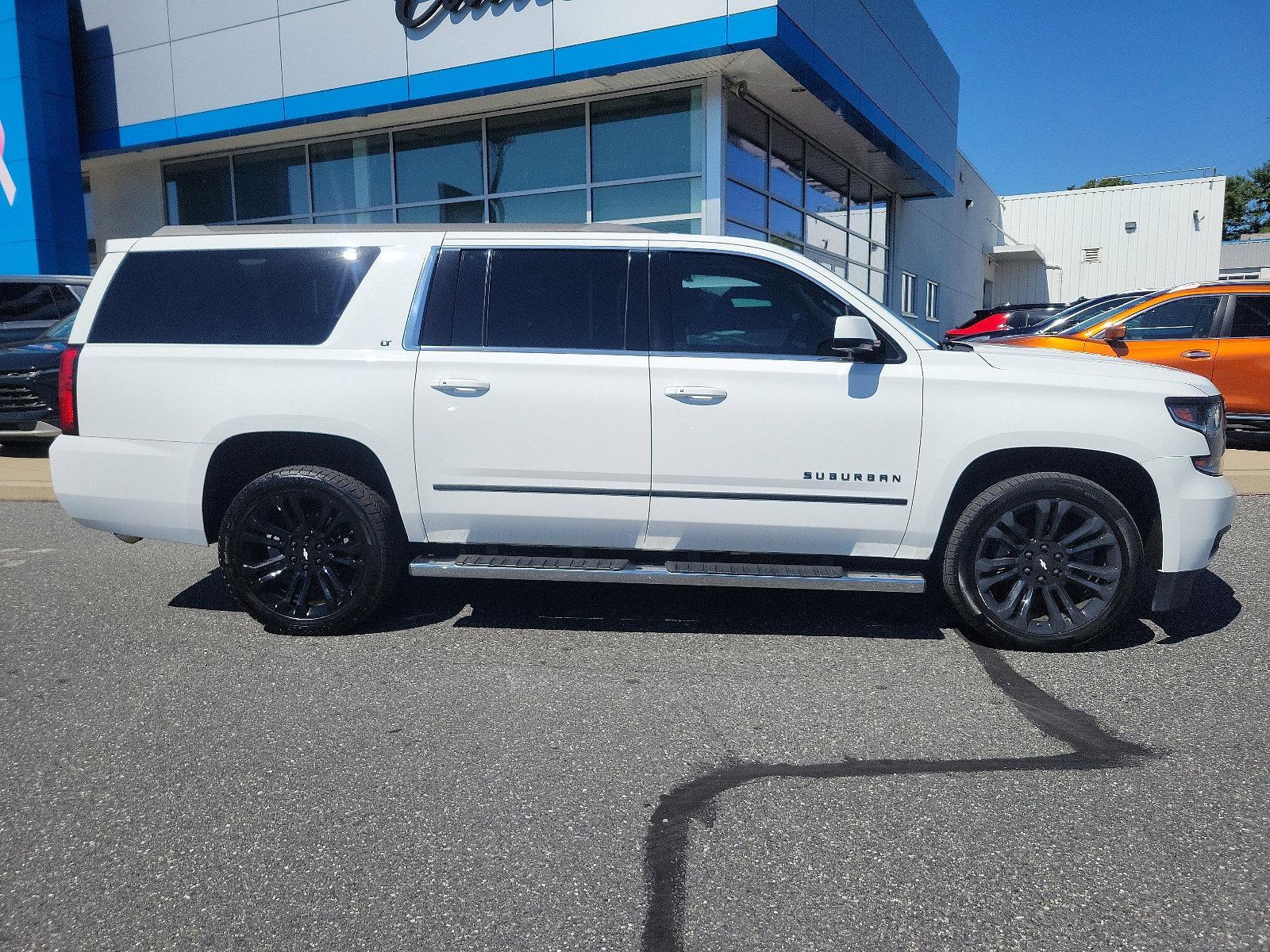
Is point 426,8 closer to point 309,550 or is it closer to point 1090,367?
point 309,550

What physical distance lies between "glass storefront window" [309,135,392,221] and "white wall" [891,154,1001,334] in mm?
11252

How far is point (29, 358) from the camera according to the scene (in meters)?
9.48

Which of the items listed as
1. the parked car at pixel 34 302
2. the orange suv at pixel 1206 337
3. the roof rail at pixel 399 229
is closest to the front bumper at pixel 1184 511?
the roof rail at pixel 399 229

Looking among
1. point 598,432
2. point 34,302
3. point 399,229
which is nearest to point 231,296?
point 399,229

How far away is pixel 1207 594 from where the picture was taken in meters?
5.04

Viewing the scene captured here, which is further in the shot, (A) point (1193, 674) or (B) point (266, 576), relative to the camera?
(B) point (266, 576)

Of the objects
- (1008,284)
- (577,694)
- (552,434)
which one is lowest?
(577,694)

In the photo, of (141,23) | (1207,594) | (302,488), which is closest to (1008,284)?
(141,23)

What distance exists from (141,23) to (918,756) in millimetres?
16917

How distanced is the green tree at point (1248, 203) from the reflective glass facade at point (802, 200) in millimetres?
72030

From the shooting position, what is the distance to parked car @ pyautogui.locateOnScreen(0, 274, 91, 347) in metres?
10.6

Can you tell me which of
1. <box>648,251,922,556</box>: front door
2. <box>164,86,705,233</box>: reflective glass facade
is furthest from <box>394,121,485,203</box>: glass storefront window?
<box>648,251,922,556</box>: front door

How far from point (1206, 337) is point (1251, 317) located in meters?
0.47

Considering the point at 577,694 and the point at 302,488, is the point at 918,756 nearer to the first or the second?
the point at 577,694
